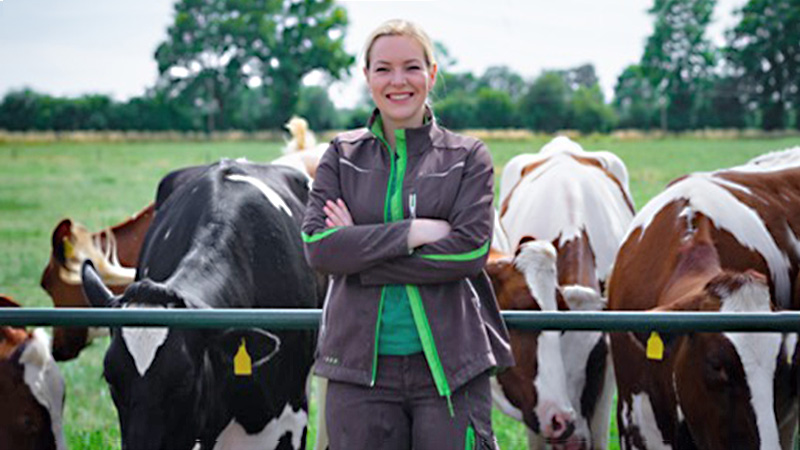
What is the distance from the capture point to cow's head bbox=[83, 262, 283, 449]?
3.44m

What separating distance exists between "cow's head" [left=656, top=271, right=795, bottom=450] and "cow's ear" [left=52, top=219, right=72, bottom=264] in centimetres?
435

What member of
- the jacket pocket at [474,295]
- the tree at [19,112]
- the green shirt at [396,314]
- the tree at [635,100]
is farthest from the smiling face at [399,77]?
the tree at [19,112]

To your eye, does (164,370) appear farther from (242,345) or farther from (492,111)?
(492,111)

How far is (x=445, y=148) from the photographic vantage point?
2.83m

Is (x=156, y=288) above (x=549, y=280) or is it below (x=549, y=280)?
above

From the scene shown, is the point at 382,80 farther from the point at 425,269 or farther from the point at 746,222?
the point at 746,222

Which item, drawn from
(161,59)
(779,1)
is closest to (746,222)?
(779,1)

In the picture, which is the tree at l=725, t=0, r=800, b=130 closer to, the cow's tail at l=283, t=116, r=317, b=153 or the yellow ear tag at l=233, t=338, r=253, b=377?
the cow's tail at l=283, t=116, r=317, b=153

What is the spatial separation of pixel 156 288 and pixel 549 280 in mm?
2232

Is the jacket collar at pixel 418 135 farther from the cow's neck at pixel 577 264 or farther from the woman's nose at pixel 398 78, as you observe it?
the cow's neck at pixel 577 264

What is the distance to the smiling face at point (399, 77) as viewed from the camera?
282cm

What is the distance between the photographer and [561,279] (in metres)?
6.03

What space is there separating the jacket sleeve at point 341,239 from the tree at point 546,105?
17.9m

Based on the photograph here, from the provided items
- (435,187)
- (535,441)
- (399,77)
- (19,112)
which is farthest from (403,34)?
(19,112)
